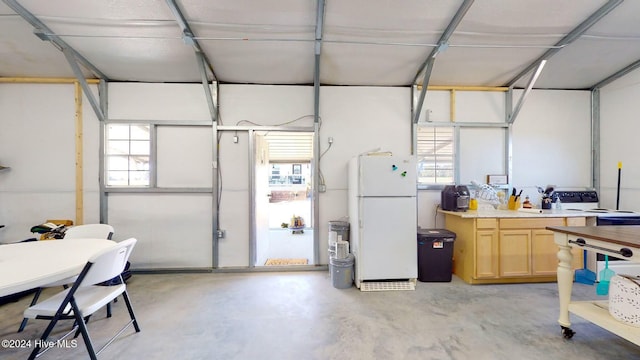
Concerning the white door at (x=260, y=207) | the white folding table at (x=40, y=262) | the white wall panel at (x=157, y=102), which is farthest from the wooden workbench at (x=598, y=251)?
the white wall panel at (x=157, y=102)

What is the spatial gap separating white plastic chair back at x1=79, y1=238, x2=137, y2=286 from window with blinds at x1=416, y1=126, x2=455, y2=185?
372 cm

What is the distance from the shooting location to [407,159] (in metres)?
3.01

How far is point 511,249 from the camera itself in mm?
3115

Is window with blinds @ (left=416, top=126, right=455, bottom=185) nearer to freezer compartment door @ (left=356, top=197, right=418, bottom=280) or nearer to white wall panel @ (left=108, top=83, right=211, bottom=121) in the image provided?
freezer compartment door @ (left=356, top=197, right=418, bottom=280)

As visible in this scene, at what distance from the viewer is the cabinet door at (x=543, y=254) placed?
122 inches

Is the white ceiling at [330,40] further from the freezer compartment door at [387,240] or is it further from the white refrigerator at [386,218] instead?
the freezer compartment door at [387,240]

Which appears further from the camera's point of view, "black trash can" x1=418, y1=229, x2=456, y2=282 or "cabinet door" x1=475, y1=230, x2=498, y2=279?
"black trash can" x1=418, y1=229, x2=456, y2=282

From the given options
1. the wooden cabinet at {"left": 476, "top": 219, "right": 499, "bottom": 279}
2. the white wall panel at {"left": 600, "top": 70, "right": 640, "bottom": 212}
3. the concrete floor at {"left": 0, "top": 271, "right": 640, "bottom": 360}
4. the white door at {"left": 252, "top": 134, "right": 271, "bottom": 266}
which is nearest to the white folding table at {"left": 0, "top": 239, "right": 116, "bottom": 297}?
the concrete floor at {"left": 0, "top": 271, "right": 640, "bottom": 360}

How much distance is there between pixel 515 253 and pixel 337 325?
255cm

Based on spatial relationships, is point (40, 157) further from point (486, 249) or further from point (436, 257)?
point (486, 249)

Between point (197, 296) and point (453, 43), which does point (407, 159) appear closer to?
point (453, 43)

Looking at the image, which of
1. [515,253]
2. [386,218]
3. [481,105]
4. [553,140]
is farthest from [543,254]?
[481,105]

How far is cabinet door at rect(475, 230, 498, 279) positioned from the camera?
3.08 metres

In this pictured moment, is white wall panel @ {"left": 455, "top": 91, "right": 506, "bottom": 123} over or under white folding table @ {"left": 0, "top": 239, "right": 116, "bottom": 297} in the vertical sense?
over
